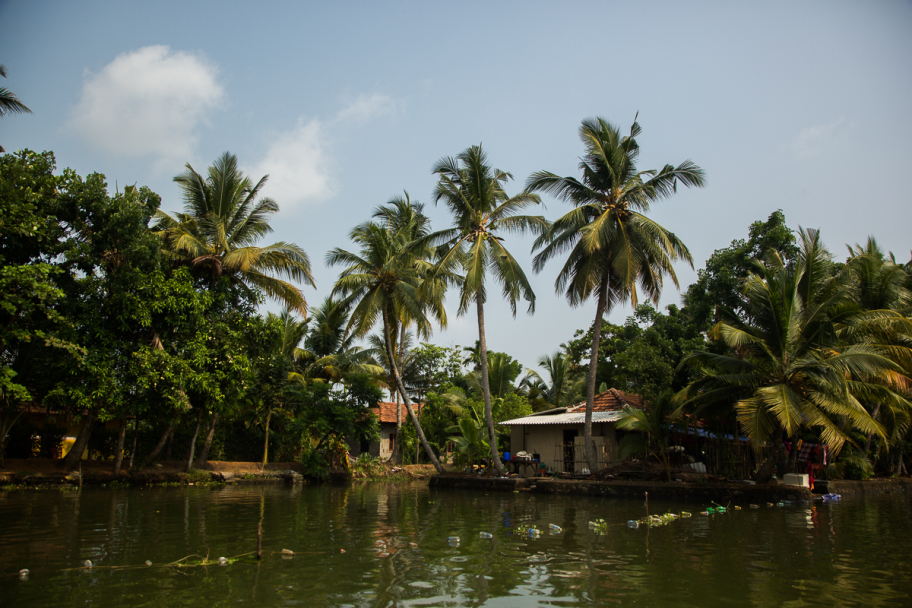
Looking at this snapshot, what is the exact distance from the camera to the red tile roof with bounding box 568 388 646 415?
20.5 meters

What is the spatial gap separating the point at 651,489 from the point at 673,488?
57cm

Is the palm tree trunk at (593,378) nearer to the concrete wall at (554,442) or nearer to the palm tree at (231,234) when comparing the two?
the concrete wall at (554,442)

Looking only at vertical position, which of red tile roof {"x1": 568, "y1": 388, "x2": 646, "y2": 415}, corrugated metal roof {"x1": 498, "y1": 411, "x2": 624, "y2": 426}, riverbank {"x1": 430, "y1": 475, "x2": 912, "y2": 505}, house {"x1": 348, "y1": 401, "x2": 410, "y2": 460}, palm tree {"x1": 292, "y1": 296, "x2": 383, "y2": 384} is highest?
palm tree {"x1": 292, "y1": 296, "x2": 383, "y2": 384}

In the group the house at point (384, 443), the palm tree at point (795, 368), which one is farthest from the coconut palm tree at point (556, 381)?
the palm tree at point (795, 368)

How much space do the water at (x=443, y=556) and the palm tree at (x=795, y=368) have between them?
2.02 m

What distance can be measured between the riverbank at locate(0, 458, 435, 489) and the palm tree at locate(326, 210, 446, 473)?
13.7 feet

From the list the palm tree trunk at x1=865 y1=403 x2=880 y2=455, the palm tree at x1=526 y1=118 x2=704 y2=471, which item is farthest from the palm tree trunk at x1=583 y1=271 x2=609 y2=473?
the palm tree trunk at x1=865 y1=403 x2=880 y2=455

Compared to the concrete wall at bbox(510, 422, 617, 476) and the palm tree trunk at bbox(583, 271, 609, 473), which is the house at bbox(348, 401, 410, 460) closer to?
the concrete wall at bbox(510, 422, 617, 476)

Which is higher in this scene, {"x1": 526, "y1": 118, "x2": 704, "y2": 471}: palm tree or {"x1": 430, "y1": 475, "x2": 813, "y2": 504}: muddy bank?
{"x1": 526, "y1": 118, "x2": 704, "y2": 471}: palm tree

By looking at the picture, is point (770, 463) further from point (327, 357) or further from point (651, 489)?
point (327, 357)

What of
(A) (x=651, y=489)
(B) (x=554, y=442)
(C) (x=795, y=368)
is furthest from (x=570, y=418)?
(C) (x=795, y=368)

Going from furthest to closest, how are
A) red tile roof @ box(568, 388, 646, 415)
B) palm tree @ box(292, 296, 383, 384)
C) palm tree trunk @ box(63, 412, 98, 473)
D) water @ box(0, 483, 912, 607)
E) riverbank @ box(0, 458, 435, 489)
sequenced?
palm tree @ box(292, 296, 383, 384) → red tile roof @ box(568, 388, 646, 415) → palm tree trunk @ box(63, 412, 98, 473) → riverbank @ box(0, 458, 435, 489) → water @ box(0, 483, 912, 607)

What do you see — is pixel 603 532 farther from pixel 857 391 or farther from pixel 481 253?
pixel 481 253

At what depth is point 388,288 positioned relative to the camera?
21.7m
